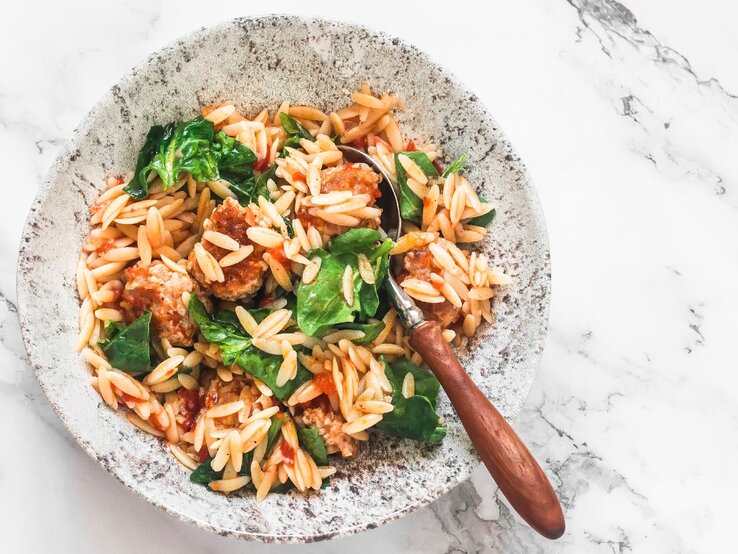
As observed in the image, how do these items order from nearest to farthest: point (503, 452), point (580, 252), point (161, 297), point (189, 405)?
point (503, 452), point (161, 297), point (189, 405), point (580, 252)

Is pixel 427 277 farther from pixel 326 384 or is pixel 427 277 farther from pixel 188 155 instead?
pixel 188 155

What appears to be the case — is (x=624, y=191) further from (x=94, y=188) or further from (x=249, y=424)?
(x=94, y=188)

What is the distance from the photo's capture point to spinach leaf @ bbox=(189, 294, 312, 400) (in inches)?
67.9

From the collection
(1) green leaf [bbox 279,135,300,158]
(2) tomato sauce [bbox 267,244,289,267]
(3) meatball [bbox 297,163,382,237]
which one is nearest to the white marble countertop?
(1) green leaf [bbox 279,135,300,158]

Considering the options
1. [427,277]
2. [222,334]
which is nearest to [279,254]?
[222,334]

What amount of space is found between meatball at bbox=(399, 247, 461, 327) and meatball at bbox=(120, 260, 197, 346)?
19.2 inches

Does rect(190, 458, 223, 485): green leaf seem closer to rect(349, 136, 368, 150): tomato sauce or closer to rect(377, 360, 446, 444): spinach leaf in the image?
rect(377, 360, 446, 444): spinach leaf

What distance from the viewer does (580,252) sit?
2.19m

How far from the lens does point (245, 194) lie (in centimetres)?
185

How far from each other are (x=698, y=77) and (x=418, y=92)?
97cm

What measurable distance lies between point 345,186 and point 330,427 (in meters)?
0.53

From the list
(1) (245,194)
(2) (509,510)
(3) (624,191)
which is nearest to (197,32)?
(1) (245,194)

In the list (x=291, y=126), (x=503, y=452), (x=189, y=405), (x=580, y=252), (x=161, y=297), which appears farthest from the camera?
(x=580, y=252)

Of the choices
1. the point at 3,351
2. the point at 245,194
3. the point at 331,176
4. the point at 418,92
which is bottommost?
the point at 3,351
